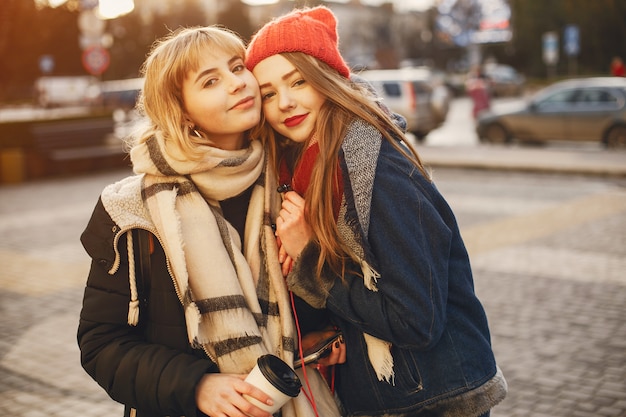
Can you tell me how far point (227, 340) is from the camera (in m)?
1.90

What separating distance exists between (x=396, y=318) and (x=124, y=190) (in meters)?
0.77

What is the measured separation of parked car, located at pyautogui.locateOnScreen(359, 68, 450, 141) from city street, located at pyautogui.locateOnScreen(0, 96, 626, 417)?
8237 mm

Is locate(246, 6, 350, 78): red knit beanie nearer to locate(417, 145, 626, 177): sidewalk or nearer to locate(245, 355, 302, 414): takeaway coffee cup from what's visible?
locate(245, 355, 302, 414): takeaway coffee cup

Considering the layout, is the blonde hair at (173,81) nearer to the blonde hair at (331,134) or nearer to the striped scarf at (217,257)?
the striped scarf at (217,257)

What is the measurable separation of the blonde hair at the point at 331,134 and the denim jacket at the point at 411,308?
5 centimetres

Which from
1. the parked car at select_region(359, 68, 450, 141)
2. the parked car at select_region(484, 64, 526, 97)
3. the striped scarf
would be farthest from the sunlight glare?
the parked car at select_region(484, 64, 526, 97)

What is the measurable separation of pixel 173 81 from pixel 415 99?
19272 millimetres

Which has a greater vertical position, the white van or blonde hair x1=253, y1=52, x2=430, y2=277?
blonde hair x1=253, y1=52, x2=430, y2=277

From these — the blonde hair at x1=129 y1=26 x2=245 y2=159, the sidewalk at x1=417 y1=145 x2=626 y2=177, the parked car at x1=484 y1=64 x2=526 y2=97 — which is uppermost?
the blonde hair at x1=129 y1=26 x2=245 y2=159

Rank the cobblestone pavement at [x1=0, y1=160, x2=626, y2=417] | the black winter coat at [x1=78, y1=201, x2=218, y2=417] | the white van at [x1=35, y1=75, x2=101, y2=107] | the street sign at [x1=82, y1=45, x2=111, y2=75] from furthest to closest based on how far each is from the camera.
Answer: the white van at [x1=35, y1=75, x2=101, y2=107] → the street sign at [x1=82, y1=45, x2=111, y2=75] → the cobblestone pavement at [x1=0, y1=160, x2=626, y2=417] → the black winter coat at [x1=78, y1=201, x2=218, y2=417]

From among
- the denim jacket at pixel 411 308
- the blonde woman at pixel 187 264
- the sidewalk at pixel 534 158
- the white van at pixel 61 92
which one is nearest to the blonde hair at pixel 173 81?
the blonde woman at pixel 187 264

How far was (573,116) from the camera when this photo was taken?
17688 mm

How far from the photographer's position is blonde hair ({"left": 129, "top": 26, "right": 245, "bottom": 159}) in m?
1.98

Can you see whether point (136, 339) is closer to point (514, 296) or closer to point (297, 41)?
point (297, 41)
